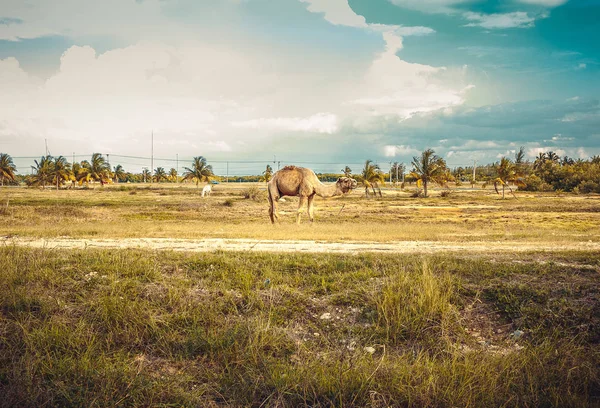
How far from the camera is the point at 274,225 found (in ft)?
66.5

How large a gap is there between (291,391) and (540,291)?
5.34 metres

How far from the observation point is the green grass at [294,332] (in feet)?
15.7

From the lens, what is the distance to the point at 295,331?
253 inches

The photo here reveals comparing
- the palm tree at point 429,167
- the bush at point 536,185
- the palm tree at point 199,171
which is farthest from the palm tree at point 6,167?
the bush at point 536,185

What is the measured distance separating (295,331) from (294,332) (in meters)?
0.04

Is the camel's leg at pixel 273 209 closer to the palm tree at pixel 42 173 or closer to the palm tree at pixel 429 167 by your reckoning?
the palm tree at pixel 429 167

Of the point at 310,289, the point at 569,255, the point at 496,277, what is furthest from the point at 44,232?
the point at 569,255

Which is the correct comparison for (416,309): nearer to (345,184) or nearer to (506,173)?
(345,184)

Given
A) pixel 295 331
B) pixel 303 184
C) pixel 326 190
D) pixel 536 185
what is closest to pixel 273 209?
pixel 303 184

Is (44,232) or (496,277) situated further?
(44,232)

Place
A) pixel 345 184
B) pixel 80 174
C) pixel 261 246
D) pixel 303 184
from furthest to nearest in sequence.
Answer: pixel 80 174 < pixel 345 184 < pixel 303 184 < pixel 261 246

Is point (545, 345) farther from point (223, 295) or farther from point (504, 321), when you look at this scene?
point (223, 295)

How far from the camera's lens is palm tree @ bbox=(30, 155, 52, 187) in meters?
83.6

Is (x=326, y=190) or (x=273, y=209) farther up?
(x=326, y=190)
